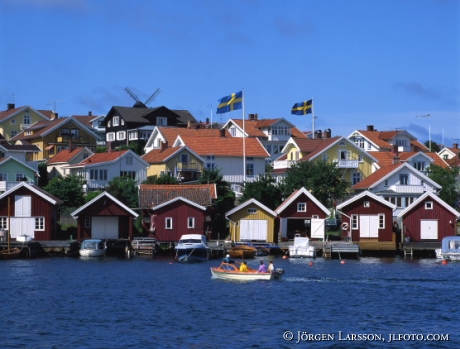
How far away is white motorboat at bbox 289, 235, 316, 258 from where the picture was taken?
8288cm

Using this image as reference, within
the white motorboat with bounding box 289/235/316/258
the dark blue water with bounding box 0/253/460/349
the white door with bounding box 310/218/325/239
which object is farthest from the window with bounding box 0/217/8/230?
the white door with bounding box 310/218/325/239

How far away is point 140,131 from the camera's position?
458ft

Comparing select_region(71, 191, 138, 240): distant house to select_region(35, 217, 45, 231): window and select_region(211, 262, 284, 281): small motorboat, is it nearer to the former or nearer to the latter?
select_region(35, 217, 45, 231): window

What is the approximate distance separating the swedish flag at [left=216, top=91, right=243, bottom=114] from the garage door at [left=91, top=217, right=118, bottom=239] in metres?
25.1

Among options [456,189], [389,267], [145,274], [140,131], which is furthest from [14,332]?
[140,131]

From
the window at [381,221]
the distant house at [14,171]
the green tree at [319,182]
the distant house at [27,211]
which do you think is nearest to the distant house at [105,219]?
the distant house at [27,211]

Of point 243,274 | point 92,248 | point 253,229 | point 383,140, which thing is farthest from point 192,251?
point 383,140

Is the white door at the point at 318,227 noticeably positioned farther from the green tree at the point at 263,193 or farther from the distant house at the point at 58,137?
the distant house at the point at 58,137

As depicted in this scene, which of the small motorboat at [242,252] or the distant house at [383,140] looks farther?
the distant house at [383,140]

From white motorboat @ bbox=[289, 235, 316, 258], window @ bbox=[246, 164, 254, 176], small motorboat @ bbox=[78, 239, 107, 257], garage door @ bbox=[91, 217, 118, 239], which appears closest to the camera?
white motorboat @ bbox=[289, 235, 316, 258]

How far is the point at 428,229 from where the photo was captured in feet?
296

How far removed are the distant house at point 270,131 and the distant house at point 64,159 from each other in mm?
26246

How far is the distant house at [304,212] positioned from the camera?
3553 inches

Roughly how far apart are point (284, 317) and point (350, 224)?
135 feet
